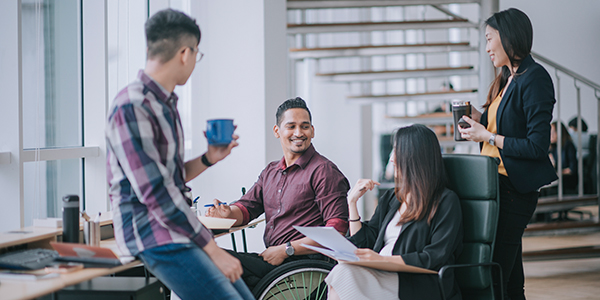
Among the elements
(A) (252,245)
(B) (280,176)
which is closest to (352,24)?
(A) (252,245)

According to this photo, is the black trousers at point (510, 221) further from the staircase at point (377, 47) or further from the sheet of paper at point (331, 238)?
the staircase at point (377, 47)

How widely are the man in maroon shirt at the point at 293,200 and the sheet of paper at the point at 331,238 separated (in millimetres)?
386

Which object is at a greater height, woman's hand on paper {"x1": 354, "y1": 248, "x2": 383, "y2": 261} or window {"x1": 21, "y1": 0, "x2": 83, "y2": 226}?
window {"x1": 21, "y1": 0, "x2": 83, "y2": 226}

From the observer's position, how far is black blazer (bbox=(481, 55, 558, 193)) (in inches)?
79.4

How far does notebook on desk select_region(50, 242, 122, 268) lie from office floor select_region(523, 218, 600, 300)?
274 cm

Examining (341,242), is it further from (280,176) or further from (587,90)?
(587,90)

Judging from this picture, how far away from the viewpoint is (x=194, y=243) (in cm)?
140

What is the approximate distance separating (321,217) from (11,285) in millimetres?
1286

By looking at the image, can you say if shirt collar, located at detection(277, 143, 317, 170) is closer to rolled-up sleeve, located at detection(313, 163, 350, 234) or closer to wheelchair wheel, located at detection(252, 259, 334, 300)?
rolled-up sleeve, located at detection(313, 163, 350, 234)

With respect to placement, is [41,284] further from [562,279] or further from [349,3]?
[562,279]

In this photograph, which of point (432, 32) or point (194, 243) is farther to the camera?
point (432, 32)

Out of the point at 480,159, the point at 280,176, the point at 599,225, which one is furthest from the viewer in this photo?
the point at 599,225

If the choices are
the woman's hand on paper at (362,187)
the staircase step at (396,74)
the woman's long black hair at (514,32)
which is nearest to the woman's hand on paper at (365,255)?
the woman's hand on paper at (362,187)

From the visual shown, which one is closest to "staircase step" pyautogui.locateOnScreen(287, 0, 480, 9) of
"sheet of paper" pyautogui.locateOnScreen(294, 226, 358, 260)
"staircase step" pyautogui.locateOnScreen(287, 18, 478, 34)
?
"staircase step" pyautogui.locateOnScreen(287, 18, 478, 34)
